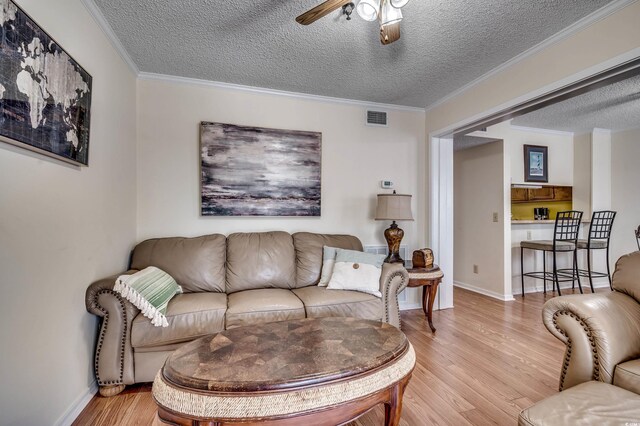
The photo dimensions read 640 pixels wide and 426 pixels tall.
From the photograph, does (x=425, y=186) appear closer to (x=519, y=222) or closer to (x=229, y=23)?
(x=519, y=222)

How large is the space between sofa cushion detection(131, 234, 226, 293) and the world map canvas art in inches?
37.1

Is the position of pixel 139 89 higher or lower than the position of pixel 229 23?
lower

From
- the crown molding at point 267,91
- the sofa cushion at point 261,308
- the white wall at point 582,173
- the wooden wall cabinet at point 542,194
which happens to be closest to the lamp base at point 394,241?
Answer: the sofa cushion at point 261,308

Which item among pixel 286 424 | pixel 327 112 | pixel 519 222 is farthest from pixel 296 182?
pixel 519 222

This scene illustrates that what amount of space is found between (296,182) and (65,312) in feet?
6.84

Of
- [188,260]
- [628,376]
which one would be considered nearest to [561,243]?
[628,376]

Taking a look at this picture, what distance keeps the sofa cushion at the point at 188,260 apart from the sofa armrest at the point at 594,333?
2267mm

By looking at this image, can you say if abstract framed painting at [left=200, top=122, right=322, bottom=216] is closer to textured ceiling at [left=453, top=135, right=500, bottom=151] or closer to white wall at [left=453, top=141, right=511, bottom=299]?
textured ceiling at [left=453, top=135, right=500, bottom=151]

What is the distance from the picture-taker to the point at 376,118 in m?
3.46

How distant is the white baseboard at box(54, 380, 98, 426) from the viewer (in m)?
1.56

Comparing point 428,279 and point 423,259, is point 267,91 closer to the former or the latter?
point 423,259

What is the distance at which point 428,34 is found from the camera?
7.01 feet

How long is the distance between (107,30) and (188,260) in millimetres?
1760

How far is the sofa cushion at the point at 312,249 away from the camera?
2.71 metres
